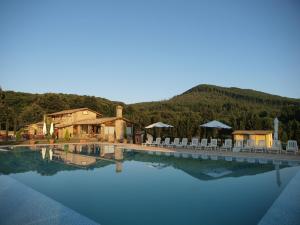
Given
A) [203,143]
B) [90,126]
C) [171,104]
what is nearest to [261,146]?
[203,143]

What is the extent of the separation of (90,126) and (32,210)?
24.6 meters

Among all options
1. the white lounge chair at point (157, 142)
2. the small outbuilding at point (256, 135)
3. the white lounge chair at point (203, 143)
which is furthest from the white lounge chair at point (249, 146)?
the white lounge chair at point (157, 142)

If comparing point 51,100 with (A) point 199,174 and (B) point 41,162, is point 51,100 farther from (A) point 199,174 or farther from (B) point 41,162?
(A) point 199,174

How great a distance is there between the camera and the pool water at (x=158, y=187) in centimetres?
565

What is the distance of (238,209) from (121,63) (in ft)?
74.3

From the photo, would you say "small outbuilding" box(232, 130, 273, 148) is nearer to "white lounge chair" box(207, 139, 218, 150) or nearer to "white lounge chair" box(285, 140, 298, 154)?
"white lounge chair" box(207, 139, 218, 150)

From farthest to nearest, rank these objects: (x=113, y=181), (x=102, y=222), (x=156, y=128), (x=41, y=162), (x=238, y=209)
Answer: (x=156, y=128)
(x=41, y=162)
(x=113, y=181)
(x=238, y=209)
(x=102, y=222)

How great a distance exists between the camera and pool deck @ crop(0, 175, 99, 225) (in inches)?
197

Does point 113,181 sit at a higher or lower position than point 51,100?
lower

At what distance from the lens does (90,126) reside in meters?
29.9

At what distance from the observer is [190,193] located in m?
7.46

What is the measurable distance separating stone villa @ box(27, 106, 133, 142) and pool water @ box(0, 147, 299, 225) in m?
12.4

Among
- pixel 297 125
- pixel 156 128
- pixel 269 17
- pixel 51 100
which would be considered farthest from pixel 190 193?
pixel 51 100

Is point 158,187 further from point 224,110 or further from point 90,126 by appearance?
point 224,110
